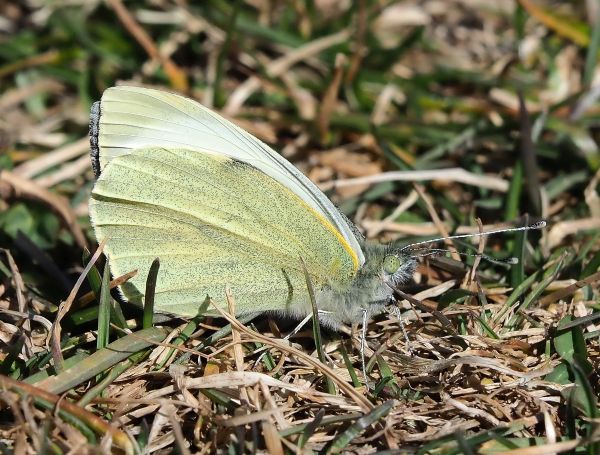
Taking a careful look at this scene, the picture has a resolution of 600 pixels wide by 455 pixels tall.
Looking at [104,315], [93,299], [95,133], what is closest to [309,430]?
[104,315]

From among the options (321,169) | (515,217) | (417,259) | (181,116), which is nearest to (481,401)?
(417,259)

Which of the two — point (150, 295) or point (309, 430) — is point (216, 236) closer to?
point (150, 295)

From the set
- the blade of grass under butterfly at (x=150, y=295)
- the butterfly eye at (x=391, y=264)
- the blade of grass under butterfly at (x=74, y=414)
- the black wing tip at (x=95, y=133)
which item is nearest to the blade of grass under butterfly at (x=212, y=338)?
the blade of grass under butterfly at (x=150, y=295)

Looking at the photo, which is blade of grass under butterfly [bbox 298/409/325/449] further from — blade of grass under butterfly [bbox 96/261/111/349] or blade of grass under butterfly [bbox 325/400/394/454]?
blade of grass under butterfly [bbox 96/261/111/349]

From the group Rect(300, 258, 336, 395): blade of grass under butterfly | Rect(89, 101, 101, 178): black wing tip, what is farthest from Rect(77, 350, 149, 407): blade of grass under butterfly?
Rect(89, 101, 101, 178): black wing tip

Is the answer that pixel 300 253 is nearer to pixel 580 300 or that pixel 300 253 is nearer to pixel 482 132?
pixel 580 300

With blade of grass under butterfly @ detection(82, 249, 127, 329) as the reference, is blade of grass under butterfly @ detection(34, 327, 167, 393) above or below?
below
